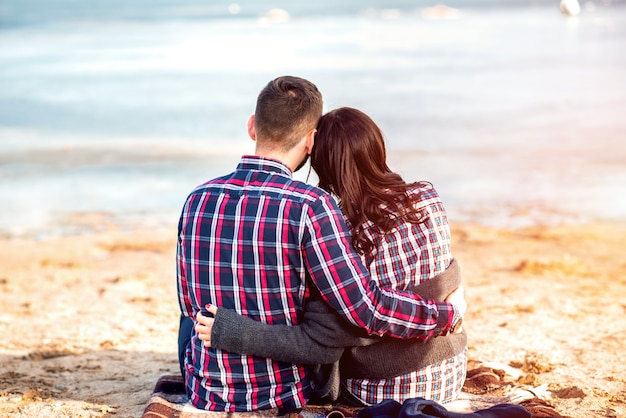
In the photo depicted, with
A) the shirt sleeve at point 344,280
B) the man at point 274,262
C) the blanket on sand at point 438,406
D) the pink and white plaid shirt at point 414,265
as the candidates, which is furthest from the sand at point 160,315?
the shirt sleeve at point 344,280

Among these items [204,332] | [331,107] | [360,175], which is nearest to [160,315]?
[331,107]

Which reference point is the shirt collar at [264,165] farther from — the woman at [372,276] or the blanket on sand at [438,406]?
the blanket on sand at [438,406]

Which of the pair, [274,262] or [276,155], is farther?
[276,155]

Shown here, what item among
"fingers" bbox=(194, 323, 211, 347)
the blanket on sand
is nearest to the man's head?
"fingers" bbox=(194, 323, 211, 347)

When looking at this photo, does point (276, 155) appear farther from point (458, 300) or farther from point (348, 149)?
point (458, 300)

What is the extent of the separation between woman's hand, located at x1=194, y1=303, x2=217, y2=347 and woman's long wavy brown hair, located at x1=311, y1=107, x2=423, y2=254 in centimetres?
59

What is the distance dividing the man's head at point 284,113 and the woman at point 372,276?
113 millimetres

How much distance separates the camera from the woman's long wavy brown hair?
2994 millimetres

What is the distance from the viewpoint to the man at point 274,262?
2.82 meters

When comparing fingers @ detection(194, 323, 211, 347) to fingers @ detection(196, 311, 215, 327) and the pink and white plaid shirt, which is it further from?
the pink and white plaid shirt

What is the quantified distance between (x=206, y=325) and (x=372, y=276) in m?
0.65

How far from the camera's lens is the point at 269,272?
2.89 metres

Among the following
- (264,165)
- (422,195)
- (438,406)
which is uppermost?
(264,165)

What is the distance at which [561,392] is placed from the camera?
12.0 feet
